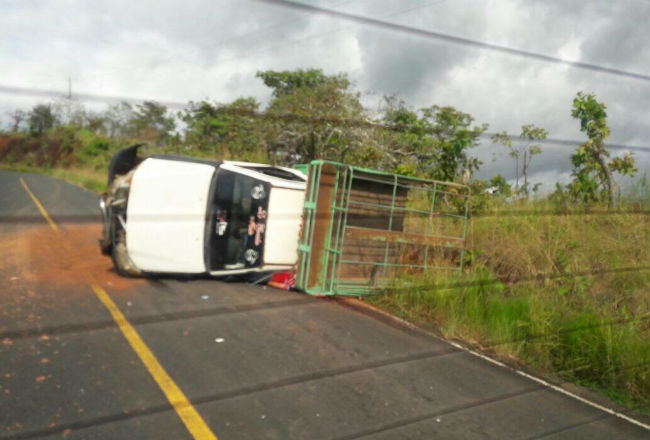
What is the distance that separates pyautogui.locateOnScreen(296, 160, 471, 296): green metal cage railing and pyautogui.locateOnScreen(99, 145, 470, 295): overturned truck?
15 mm

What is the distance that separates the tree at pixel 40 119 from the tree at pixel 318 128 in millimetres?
7271

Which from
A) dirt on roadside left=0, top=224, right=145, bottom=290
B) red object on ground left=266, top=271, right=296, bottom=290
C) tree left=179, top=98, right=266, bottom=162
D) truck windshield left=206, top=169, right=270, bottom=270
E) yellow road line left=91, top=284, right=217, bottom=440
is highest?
tree left=179, top=98, right=266, bottom=162

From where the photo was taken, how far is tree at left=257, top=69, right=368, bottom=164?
11625 mm

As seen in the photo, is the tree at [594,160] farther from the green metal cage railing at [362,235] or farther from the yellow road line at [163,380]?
the yellow road line at [163,380]

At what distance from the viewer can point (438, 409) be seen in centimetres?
389

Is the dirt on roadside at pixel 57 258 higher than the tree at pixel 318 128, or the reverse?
the tree at pixel 318 128

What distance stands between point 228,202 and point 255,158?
6729mm

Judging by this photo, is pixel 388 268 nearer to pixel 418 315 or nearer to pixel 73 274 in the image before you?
pixel 418 315

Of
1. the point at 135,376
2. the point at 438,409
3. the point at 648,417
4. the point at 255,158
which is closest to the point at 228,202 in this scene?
the point at 135,376

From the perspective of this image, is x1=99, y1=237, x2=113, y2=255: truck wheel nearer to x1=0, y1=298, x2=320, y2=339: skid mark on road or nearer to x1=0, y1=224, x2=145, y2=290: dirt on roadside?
x1=0, y1=224, x2=145, y2=290: dirt on roadside

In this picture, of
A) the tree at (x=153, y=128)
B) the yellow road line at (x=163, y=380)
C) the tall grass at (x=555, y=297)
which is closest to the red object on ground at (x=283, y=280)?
the tall grass at (x=555, y=297)

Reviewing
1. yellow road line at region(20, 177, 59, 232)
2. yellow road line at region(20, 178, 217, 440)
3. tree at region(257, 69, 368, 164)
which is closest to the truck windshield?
yellow road line at region(20, 178, 217, 440)

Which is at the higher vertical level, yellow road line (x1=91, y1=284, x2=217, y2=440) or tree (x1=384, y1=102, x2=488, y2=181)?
tree (x1=384, y1=102, x2=488, y2=181)

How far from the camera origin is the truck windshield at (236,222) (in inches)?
270
